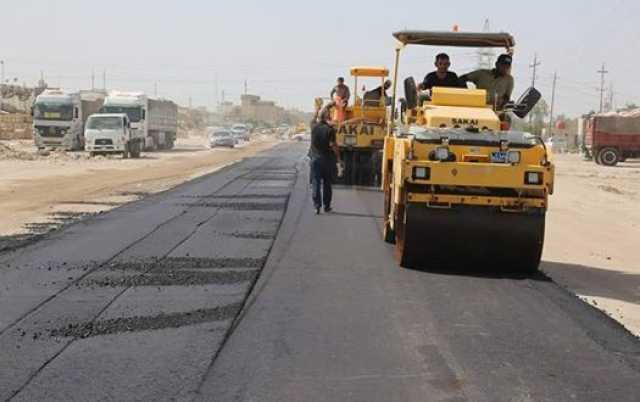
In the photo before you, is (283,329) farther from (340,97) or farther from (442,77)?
(340,97)

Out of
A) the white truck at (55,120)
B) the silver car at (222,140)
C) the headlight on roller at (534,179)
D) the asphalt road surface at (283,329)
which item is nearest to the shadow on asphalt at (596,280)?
the asphalt road surface at (283,329)

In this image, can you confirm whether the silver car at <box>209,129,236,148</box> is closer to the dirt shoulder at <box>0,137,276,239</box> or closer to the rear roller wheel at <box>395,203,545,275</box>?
the dirt shoulder at <box>0,137,276,239</box>

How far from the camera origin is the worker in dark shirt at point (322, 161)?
1673 centimetres

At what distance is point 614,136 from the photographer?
49844 mm

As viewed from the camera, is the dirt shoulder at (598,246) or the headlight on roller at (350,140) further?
the headlight on roller at (350,140)

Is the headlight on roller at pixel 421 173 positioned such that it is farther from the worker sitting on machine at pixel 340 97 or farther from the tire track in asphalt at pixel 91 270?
the worker sitting on machine at pixel 340 97

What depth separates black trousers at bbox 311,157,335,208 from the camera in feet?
54.8

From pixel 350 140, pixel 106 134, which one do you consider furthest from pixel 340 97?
pixel 106 134

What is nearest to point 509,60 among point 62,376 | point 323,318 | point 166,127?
point 323,318

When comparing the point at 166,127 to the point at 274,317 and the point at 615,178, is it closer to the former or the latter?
the point at 615,178

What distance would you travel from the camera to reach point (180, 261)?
34.5 ft

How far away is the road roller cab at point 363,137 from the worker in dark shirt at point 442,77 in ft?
38.1

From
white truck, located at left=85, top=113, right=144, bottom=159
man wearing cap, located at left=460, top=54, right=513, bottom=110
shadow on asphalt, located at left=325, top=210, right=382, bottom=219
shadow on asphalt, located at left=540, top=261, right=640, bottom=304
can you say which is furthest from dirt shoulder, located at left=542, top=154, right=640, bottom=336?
white truck, located at left=85, top=113, right=144, bottom=159

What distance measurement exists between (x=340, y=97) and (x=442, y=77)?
1235cm
